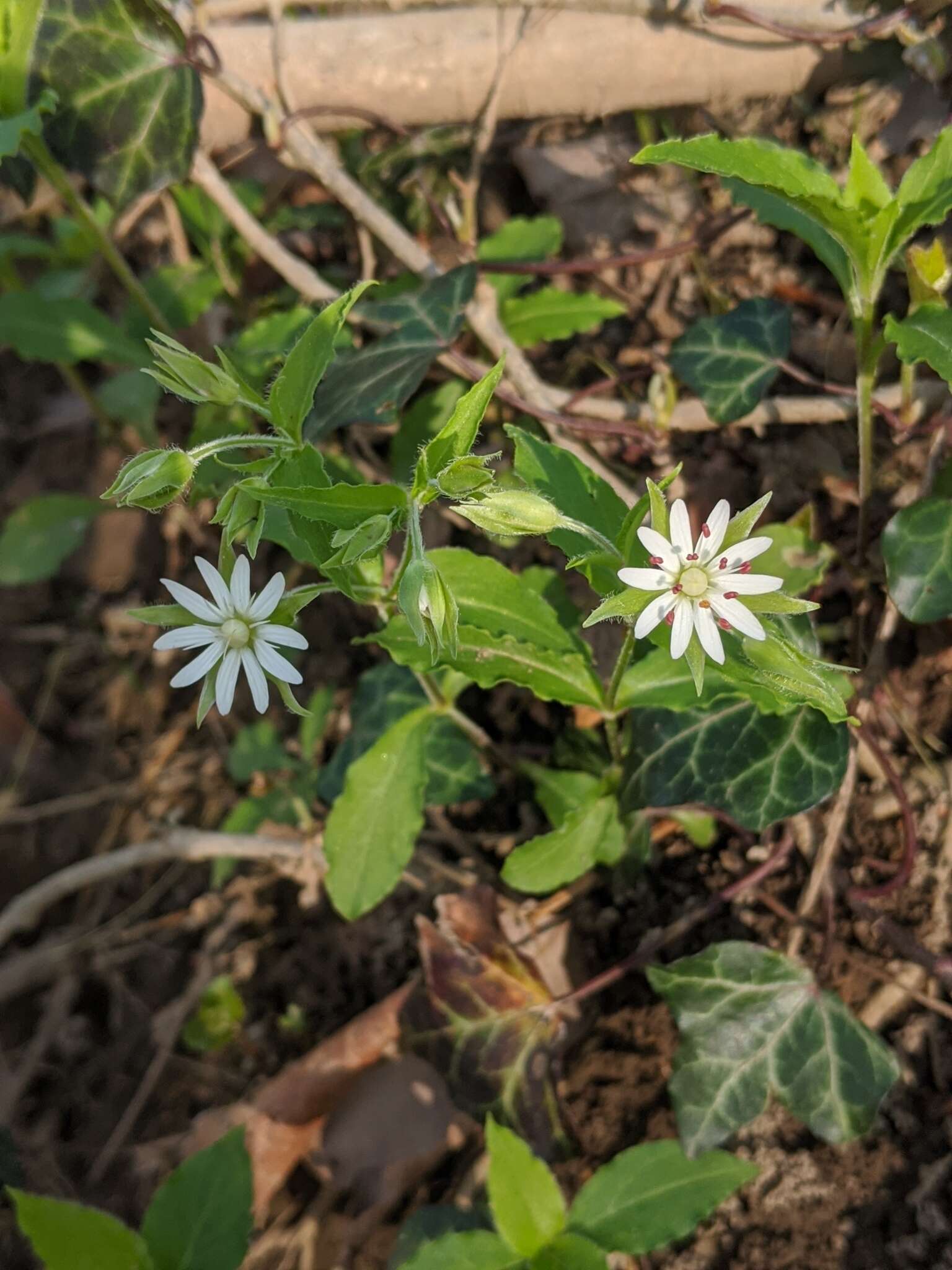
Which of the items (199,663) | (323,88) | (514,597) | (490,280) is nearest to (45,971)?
(199,663)

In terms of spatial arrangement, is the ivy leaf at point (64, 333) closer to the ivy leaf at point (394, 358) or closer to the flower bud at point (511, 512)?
Result: the ivy leaf at point (394, 358)

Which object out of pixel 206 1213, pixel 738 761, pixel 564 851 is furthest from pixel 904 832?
pixel 206 1213

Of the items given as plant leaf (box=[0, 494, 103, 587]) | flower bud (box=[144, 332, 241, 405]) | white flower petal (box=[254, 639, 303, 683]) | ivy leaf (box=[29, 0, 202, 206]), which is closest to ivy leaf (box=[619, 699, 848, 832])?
white flower petal (box=[254, 639, 303, 683])

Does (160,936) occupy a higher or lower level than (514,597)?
lower

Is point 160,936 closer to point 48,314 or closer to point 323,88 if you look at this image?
point 48,314

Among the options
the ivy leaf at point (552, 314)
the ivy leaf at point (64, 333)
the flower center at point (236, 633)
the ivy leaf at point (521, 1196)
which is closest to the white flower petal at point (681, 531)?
the flower center at point (236, 633)

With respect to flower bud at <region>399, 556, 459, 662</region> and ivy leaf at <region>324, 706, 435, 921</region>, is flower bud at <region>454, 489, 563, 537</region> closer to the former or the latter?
flower bud at <region>399, 556, 459, 662</region>
